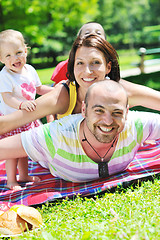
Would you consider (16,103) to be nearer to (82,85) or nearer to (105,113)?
(82,85)

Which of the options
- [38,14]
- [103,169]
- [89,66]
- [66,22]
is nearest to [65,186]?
[103,169]

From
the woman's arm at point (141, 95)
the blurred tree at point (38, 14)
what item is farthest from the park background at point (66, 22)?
the woman's arm at point (141, 95)

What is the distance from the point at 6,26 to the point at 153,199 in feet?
40.7

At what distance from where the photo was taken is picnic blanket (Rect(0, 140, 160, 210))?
11.1 feet

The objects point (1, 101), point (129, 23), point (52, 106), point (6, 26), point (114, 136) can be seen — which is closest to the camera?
point (114, 136)

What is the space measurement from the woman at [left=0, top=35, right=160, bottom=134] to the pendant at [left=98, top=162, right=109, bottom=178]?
0.71m

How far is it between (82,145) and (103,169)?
0.33 m

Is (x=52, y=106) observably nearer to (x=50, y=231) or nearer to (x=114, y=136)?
(x=114, y=136)

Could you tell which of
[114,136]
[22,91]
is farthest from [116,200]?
[22,91]

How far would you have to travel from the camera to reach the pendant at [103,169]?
11.7 feet

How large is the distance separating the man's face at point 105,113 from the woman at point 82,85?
484mm

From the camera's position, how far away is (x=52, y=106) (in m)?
3.83

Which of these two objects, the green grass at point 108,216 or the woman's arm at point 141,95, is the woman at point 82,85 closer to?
the woman's arm at point 141,95

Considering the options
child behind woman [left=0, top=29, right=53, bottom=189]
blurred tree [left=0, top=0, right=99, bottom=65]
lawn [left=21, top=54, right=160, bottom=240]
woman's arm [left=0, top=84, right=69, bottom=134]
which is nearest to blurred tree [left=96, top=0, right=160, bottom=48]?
blurred tree [left=0, top=0, right=99, bottom=65]
